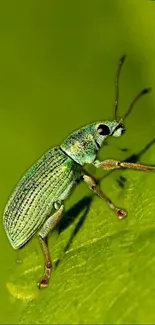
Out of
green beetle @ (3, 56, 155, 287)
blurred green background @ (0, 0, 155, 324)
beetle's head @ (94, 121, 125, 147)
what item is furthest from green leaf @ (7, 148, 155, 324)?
beetle's head @ (94, 121, 125, 147)

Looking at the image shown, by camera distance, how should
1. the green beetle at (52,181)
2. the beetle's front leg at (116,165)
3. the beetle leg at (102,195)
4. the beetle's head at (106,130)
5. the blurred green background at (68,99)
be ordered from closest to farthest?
the beetle leg at (102,195) < the blurred green background at (68,99) < the beetle's front leg at (116,165) < the green beetle at (52,181) < the beetle's head at (106,130)

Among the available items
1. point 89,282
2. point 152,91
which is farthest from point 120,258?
point 152,91

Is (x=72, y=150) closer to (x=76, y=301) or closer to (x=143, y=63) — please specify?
(x=143, y=63)

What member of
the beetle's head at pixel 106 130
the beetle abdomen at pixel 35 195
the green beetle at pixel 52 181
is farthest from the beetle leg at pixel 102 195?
the beetle's head at pixel 106 130

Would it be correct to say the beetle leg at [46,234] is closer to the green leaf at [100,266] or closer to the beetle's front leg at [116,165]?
the green leaf at [100,266]

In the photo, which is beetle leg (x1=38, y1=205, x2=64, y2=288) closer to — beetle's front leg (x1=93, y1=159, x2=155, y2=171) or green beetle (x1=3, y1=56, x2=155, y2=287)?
green beetle (x1=3, y1=56, x2=155, y2=287)

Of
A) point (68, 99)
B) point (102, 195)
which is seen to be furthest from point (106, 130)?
Result: point (102, 195)
